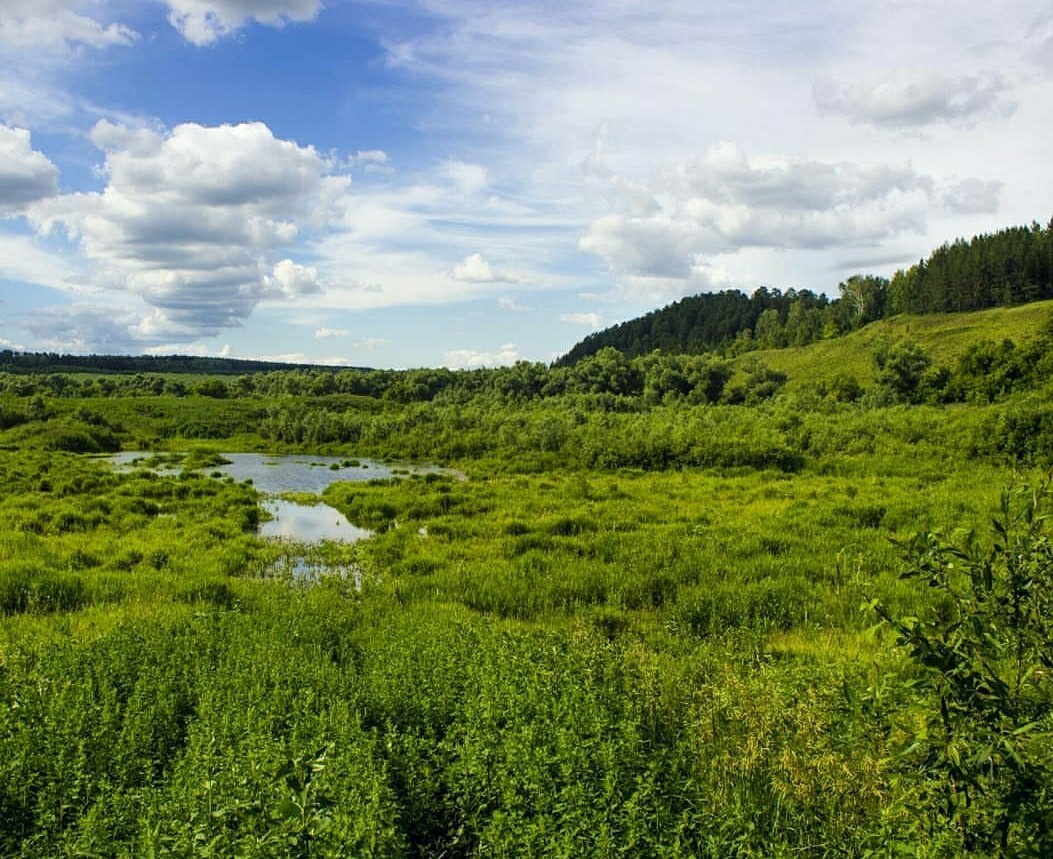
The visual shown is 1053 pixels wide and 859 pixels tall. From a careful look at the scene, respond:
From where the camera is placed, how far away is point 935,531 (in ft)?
11.9

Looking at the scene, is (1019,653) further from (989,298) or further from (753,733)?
(989,298)

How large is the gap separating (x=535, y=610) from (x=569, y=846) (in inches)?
383

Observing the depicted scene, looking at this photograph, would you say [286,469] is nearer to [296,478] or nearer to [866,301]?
[296,478]

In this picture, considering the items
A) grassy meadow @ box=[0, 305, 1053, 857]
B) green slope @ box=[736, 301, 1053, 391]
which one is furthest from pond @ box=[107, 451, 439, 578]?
green slope @ box=[736, 301, 1053, 391]

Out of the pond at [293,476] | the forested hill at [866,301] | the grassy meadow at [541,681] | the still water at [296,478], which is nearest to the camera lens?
the grassy meadow at [541,681]

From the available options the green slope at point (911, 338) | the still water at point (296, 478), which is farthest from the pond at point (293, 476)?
the green slope at point (911, 338)

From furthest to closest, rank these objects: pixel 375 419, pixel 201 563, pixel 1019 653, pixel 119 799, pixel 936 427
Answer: pixel 375 419
pixel 936 427
pixel 201 563
pixel 119 799
pixel 1019 653

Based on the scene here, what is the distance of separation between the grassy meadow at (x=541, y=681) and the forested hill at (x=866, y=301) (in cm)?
8626

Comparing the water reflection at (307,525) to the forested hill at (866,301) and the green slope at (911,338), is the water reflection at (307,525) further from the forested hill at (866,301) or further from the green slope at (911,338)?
the forested hill at (866,301)

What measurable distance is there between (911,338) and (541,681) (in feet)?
310

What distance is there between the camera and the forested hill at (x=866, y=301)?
94438 millimetres

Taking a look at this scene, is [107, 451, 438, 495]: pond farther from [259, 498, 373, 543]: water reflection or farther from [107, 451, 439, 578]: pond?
[259, 498, 373, 543]: water reflection

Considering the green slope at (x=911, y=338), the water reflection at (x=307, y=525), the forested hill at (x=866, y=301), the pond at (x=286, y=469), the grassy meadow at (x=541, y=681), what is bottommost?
the water reflection at (x=307, y=525)

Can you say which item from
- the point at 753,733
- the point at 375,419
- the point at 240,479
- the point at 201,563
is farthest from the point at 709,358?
the point at 753,733
